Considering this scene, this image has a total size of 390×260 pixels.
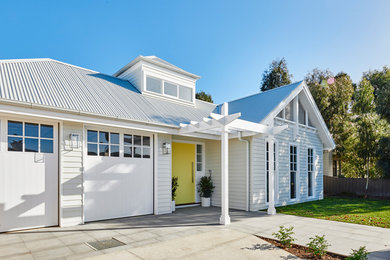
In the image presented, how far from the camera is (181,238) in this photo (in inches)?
203

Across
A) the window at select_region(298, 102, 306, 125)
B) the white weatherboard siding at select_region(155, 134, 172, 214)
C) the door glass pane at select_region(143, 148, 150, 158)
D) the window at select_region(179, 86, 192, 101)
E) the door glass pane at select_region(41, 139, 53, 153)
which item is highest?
the window at select_region(179, 86, 192, 101)

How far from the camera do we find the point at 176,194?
9.23 meters

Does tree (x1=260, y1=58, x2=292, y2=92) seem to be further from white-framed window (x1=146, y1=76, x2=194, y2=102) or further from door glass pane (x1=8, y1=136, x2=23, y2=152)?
door glass pane (x1=8, y1=136, x2=23, y2=152)

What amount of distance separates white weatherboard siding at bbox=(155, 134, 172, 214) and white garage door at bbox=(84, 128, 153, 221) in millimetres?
245

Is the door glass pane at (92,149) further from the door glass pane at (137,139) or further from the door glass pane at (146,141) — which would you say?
the door glass pane at (146,141)

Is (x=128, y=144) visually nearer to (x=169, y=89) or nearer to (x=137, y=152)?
(x=137, y=152)

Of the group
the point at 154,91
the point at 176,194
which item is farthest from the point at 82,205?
the point at 154,91

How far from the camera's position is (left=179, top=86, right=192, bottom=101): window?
10.6 meters

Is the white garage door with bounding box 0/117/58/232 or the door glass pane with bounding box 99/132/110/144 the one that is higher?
the door glass pane with bounding box 99/132/110/144

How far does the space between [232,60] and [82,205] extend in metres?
11.4

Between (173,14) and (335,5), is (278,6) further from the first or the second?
(173,14)

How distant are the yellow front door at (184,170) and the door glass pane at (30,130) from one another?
4.55m

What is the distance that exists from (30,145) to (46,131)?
1.47 ft

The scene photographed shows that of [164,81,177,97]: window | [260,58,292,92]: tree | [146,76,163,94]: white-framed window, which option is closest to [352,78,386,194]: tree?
[260,58,292,92]: tree
